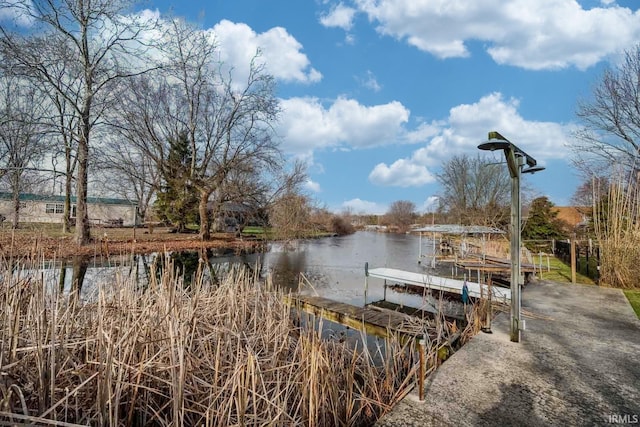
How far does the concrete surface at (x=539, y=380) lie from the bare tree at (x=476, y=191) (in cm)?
1999

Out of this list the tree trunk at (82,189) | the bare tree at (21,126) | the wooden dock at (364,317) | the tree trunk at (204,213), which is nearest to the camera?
the wooden dock at (364,317)

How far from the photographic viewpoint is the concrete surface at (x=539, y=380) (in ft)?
7.42

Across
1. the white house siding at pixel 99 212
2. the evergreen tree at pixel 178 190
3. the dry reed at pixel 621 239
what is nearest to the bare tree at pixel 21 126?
the evergreen tree at pixel 178 190

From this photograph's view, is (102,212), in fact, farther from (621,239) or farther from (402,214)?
(402,214)

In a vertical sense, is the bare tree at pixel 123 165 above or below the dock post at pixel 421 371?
above

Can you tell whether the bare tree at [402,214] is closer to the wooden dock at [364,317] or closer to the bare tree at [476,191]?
the bare tree at [476,191]

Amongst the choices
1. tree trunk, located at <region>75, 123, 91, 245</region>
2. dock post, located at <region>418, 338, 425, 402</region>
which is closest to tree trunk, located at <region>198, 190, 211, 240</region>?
tree trunk, located at <region>75, 123, 91, 245</region>

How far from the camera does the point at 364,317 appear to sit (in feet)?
17.3

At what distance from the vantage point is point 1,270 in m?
3.65

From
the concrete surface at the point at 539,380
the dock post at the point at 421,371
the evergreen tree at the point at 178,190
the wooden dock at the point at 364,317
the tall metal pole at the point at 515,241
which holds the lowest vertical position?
the wooden dock at the point at 364,317

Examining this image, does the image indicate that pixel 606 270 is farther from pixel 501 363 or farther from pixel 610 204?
pixel 501 363

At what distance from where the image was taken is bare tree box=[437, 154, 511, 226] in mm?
23719

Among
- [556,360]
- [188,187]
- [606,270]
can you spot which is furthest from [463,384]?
[188,187]

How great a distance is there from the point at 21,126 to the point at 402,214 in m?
44.3
